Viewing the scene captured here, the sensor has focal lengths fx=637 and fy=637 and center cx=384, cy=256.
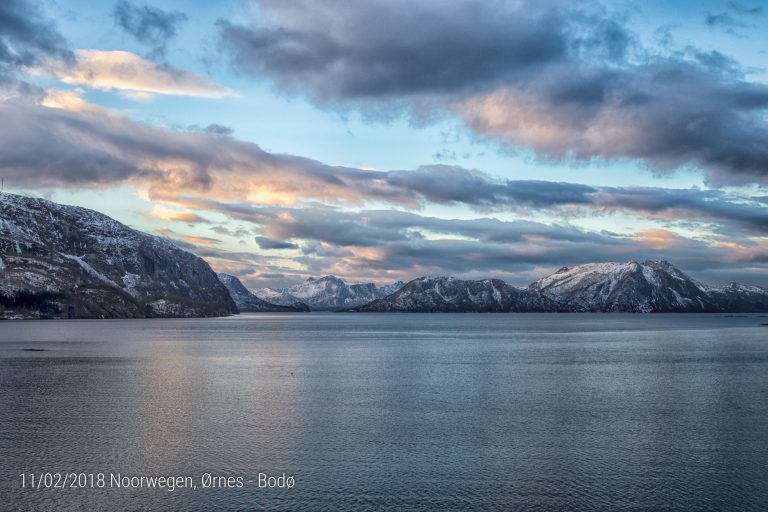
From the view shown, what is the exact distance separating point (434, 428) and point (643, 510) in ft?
85.5

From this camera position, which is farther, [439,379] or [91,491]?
[439,379]

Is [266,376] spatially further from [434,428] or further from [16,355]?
[16,355]

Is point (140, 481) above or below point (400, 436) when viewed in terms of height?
below

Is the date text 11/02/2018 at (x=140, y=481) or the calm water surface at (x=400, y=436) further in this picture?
the date text 11/02/2018 at (x=140, y=481)

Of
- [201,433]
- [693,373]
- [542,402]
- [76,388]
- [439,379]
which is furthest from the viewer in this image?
[693,373]

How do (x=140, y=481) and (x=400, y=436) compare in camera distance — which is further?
(x=400, y=436)

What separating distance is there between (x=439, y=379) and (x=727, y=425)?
156 ft

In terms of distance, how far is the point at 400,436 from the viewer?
59.9 metres

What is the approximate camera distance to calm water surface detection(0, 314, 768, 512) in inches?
1684

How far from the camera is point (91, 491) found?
4412cm

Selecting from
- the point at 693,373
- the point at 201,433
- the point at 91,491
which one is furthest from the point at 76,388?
the point at 693,373

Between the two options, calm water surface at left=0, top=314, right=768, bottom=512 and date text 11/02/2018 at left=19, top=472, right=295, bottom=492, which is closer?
calm water surface at left=0, top=314, right=768, bottom=512

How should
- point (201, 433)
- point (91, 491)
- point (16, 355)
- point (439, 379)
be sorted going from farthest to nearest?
point (16, 355), point (439, 379), point (201, 433), point (91, 491)

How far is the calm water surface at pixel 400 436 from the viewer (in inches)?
1684
